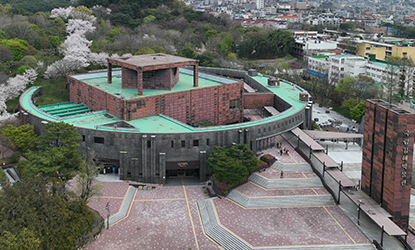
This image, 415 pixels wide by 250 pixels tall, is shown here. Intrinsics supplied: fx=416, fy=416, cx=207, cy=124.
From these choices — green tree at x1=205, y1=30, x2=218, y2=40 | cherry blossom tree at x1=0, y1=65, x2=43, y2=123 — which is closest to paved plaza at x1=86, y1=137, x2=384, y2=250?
cherry blossom tree at x1=0, y1=65, x2=43, y2=123

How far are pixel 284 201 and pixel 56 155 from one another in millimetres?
32107

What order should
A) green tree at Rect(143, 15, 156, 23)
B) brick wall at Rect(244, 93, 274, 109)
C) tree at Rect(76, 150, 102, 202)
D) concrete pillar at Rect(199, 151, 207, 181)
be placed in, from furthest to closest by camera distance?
green tree at Rect(143, 15, 156, 23)
brick wall at Rect(244, 93, 274, 109)
concrete pillar at Rect(199, 151, 207, 181)
tree at Rect(76, 150, 102, 202)

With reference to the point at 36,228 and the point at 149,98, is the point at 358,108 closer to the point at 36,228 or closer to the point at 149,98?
the point at 149,98

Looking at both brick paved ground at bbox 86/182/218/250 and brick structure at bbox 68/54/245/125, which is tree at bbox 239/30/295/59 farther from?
brick paved ground at bbox 86/182/218/250

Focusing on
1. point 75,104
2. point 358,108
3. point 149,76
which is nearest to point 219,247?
point 149,76

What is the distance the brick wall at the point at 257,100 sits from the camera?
9156cm

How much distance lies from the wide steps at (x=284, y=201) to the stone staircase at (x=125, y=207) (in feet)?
49.4

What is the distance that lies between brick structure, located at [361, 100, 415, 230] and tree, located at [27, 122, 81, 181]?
40232 millimetres

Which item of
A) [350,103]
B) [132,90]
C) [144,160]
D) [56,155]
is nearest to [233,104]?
[132,90]

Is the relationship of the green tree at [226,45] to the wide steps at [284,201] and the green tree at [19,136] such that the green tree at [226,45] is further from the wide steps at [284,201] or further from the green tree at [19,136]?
the wide steps at [284,201]

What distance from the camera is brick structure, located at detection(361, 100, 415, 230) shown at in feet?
164

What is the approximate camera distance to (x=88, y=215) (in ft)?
155

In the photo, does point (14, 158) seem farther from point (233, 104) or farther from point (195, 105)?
point (233, 104)

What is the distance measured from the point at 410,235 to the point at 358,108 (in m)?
52.6
